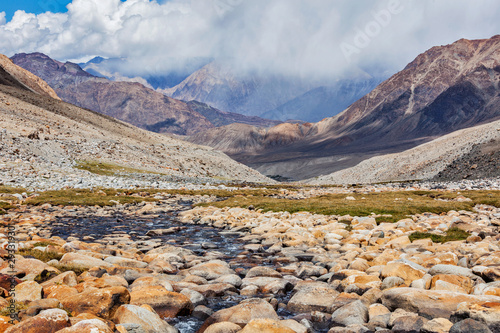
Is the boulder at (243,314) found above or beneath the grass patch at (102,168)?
beneath

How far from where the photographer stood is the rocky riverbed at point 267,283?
6723 millimetres

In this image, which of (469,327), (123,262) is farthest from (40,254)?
(469,327)

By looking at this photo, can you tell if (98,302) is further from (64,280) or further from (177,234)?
(177,234)

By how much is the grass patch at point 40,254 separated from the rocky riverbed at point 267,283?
0.10 ft

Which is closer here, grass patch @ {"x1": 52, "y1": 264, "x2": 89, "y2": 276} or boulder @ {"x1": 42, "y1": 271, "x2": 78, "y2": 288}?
boulder @ {"x1": 42, "y1": 271, "x2": 78, "y2": 288}

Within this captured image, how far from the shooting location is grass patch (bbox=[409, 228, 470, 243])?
13.9 metres

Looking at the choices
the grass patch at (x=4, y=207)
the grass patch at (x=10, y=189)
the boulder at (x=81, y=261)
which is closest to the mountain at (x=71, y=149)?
the grass patch at (x=10, y=189)

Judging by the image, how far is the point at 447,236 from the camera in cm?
1424

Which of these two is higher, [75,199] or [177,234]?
[75,199]

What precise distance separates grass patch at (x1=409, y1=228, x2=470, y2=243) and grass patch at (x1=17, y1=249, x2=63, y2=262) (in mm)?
14421

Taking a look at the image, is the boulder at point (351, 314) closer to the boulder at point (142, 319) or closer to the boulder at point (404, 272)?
the boulder at point (404, 272)

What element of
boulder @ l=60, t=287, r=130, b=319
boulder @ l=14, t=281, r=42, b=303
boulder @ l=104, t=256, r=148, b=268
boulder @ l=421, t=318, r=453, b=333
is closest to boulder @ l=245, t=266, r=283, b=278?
boulder @ l=104, t=256, r=148, b=268

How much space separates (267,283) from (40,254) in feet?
25.8

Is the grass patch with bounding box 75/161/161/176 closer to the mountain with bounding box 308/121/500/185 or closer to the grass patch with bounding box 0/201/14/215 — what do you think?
the grass patch with bounding box 0/201/14/215
